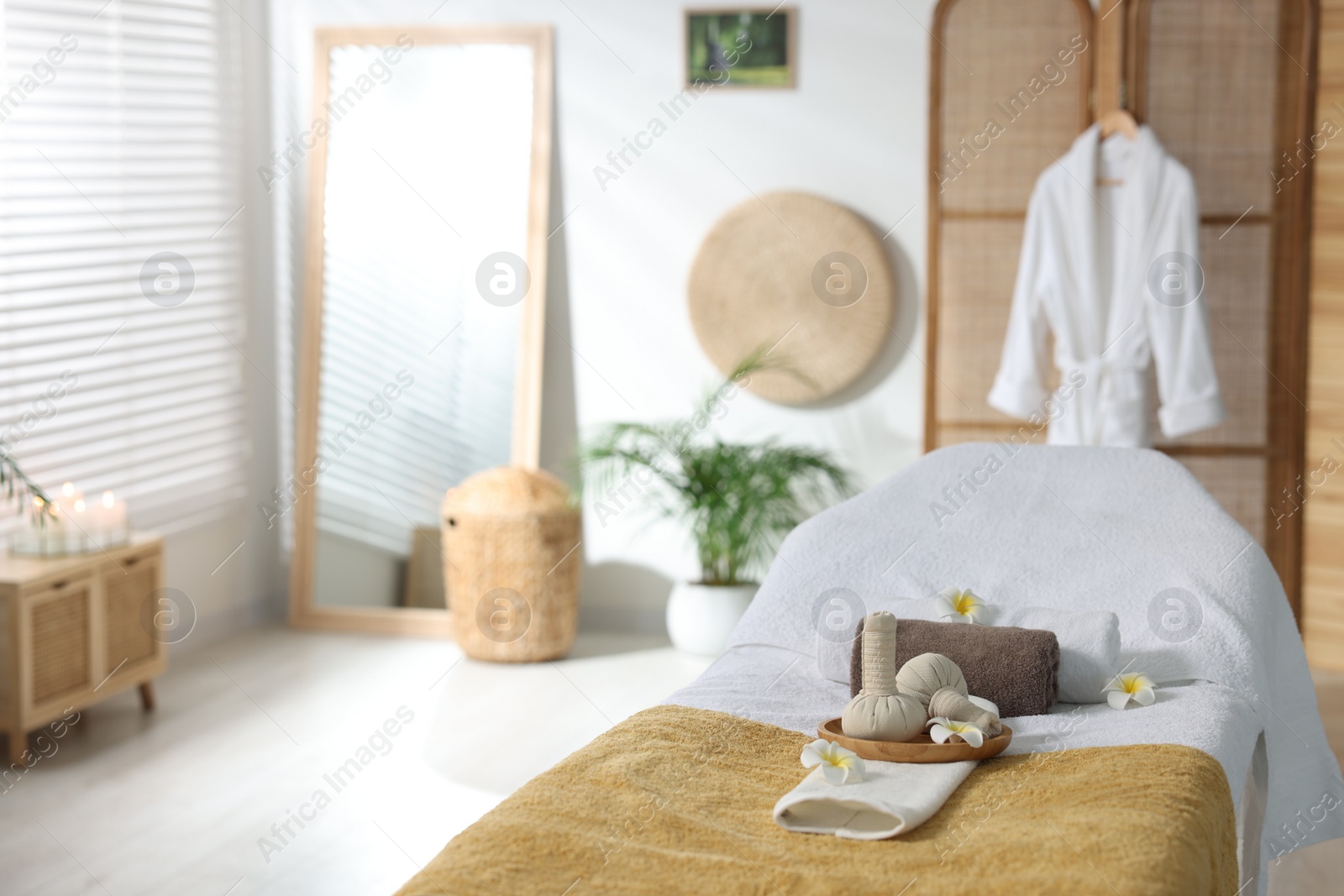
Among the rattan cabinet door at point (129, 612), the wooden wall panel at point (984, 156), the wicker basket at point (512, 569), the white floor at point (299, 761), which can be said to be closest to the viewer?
the white floor at point (299, 761)

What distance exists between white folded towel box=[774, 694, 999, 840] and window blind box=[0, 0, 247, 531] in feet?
8.62

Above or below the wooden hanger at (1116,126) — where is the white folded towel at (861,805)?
below

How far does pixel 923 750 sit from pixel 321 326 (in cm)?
315

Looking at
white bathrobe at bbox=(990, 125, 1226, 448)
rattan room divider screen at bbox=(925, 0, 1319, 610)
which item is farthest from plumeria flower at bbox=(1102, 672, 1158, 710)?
rattan room divider screen at bbox=(925, 0, 1319, 610)

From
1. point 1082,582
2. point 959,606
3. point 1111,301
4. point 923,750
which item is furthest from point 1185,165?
point 923,750

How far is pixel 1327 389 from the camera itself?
3.97m

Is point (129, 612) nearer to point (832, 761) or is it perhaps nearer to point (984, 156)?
point (832, 761)

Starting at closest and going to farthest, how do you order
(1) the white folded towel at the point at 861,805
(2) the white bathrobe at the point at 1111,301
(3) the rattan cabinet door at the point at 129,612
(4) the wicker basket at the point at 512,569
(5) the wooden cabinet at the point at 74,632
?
(1) the white folded towel at the point at 861,805, (5) the wooden cabinet at the point at 74,632, (3) the rattan cabinet door at the point at 129,612, (2) the white bathrobe at the point at 1111,301, (4) the wicker basket at the point at 512,569

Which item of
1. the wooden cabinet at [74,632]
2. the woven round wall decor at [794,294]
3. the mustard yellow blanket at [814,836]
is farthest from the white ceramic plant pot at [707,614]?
the mustard yellow blanket at [814,836]

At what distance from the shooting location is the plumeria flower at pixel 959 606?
7.18 feet

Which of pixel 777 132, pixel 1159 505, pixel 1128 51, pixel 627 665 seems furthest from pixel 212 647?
pixel 1128 51

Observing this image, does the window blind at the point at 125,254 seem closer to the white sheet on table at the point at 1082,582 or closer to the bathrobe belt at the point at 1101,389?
the white sheet on table at the point at 1082,582

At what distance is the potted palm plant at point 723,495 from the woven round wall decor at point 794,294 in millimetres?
139

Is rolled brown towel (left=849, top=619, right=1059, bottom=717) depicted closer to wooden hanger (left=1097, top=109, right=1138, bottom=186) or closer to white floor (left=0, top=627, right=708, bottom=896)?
white floor (left=0, top=627, right=708, bottom=896)
